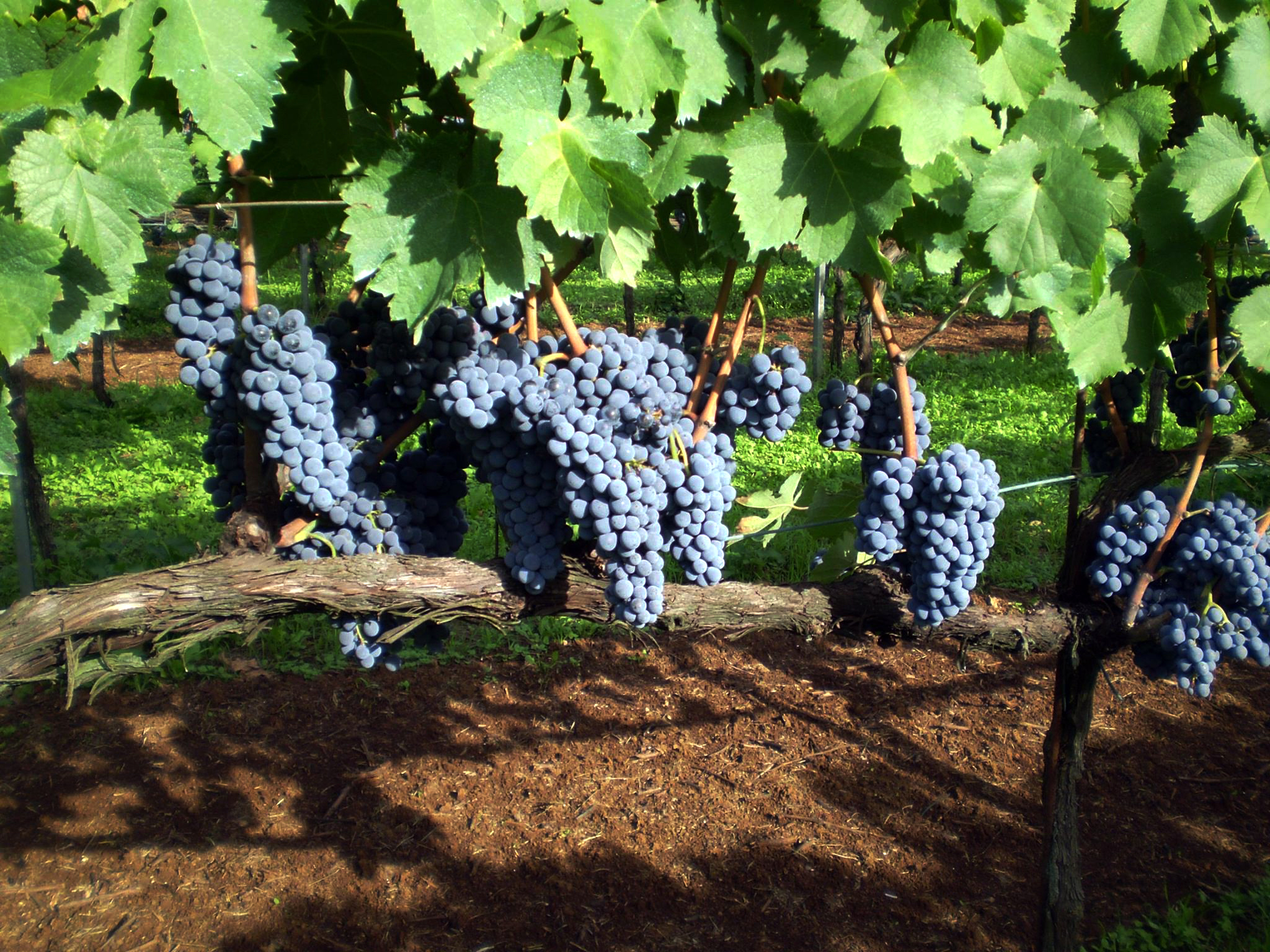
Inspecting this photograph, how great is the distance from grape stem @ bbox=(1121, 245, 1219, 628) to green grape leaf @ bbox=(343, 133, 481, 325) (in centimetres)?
141

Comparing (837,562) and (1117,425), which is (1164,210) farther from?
(837,562)

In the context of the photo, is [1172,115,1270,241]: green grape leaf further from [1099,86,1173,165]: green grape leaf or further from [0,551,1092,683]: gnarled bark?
[0,551,1092,683]: gnarled bark

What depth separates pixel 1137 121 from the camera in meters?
1.64

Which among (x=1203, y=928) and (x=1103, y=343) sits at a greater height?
(x=1103, y=343)

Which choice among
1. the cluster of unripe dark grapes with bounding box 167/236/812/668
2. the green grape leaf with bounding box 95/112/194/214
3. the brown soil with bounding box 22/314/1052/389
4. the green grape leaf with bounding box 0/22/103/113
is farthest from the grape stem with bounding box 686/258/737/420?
the brown soil with bounding box 22/314/1052/389

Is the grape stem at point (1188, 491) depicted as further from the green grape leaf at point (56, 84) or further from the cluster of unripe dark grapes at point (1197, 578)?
the green grape leaf at point (56, 84)

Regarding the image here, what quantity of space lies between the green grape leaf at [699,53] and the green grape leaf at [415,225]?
1.04 ft

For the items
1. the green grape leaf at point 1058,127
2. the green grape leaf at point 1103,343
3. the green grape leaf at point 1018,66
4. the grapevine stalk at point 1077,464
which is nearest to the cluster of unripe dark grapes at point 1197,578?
the grapevine stalk at point 1077,464

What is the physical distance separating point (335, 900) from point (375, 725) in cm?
92

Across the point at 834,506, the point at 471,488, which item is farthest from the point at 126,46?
the point at 471,488

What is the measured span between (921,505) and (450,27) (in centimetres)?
111

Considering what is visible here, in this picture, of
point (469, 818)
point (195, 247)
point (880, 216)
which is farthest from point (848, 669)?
point (195, 247)

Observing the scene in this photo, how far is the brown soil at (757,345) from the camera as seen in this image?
9.46 meters

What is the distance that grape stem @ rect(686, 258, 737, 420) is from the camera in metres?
1.60
